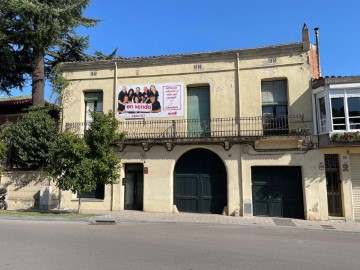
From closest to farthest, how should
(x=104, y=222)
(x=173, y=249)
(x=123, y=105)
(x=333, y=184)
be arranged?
(x=173, y=249)
(x=104, y=222)
(x=333, y=184)
(x=123, y=105)

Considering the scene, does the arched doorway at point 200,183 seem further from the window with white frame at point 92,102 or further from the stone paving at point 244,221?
the window with white frame at point 92,102

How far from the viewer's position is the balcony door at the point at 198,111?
692 inches

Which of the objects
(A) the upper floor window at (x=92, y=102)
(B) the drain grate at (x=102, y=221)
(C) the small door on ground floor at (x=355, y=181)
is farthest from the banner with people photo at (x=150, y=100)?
(C) the small door on ground floor at (x=355, y=181)

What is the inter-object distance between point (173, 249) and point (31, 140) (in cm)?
1313

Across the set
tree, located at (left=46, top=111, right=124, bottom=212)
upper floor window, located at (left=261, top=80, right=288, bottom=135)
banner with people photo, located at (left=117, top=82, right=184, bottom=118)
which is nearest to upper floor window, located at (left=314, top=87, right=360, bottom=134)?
upper floor window, located at (left=261, top=80, right=288, bottom=135)

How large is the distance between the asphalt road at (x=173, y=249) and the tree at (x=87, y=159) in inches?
140

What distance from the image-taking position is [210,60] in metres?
17.8

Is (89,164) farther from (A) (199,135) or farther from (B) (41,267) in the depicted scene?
(B) (41,267)

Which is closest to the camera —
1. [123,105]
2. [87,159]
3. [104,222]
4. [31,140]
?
[104,222]

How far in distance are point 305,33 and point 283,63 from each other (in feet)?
5.95

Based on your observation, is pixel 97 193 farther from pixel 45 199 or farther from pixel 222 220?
pixel 222 220

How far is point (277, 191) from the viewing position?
16.5 metres

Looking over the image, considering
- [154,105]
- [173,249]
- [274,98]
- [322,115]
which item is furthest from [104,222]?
[322,115]

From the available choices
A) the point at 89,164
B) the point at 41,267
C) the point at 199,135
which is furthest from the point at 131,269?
the point at 199,135
